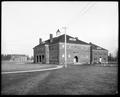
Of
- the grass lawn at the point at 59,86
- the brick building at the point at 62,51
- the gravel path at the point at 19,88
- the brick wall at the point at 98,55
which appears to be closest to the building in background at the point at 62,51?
the brick building at the point at 62,51

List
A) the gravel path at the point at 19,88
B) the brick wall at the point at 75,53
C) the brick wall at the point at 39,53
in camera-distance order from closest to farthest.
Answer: the gravel path at the point at 19,88 < the brick wall at the point at 75,53 < the brick wall at the point at 39,53

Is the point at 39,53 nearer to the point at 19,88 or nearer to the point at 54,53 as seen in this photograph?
the point at 54,53

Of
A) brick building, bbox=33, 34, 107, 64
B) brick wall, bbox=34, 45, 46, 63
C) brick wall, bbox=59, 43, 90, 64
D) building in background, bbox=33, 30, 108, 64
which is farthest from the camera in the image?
brick wall, bbox=34, 45, 46, 63

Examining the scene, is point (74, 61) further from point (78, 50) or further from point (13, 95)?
point (13, 95)

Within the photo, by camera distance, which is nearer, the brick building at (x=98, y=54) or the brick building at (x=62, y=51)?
the brick building at (x=62, y=51)

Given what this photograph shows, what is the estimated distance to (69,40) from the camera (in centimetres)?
4650

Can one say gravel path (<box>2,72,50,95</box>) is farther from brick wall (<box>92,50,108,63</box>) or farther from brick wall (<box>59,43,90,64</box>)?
brick wall (<box>92,50,108,63</box>)

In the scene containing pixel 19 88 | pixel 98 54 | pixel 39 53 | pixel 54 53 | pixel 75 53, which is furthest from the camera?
pixel 98 54

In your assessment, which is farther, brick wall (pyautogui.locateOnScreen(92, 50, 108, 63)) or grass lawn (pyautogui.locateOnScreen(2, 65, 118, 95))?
brick wall (pyautogui.locateOnScreen(92, 50, 108, 63))

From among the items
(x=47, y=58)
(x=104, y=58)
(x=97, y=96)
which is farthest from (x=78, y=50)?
(x=97, y=96)

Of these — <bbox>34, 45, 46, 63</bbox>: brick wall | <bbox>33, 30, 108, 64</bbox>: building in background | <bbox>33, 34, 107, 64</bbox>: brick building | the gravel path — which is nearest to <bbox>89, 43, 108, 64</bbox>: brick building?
<bbox>33, 30, 108, 64</bbox>: building in background

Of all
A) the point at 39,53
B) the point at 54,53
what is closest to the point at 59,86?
the point at 54,53

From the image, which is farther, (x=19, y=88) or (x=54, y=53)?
(x=54, y=53)

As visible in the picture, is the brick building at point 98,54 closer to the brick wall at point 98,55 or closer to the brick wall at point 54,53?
the brick wall at point 98,55
